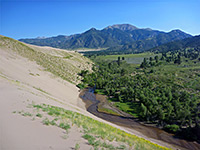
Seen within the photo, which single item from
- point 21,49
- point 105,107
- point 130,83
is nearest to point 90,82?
point 130,83

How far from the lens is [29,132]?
962 cm

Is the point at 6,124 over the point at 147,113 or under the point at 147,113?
over

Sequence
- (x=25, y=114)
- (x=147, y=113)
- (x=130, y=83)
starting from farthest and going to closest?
1. (x=130, y=83)
2. (x=147, y=113)
3. (x=25, y=114)

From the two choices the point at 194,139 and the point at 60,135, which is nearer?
the point at 60,135

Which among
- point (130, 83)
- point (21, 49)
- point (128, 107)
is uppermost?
point (21, 49)

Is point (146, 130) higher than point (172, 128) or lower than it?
lower

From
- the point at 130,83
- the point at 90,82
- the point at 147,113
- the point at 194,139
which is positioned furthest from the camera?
the point at 90,82

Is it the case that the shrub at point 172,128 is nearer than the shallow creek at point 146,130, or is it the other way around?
the shallow creek at point 146,130

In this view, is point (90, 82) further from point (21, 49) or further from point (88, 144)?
point (88, 144)

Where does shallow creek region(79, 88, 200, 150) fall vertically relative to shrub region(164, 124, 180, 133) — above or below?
below

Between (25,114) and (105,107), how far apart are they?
1610 inches

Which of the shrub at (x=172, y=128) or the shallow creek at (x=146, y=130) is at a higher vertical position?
the shrub at (x=172, y=128)

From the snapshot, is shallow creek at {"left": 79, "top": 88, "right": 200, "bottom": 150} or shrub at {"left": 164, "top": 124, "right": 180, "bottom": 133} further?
shrub at {"left": 164, "top": 124, "right": 180, "bottom": 133}

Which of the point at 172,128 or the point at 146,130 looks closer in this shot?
the point at 172,128
